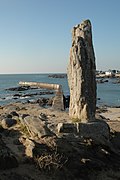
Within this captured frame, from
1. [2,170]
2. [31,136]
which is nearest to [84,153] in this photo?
[31,136]

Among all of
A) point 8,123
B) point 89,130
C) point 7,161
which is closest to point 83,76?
point 89,130

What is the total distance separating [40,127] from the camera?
16.1 meters

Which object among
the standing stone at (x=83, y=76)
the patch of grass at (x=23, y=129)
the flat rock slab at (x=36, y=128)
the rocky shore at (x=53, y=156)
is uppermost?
the standing stone at (x=83, y=76)

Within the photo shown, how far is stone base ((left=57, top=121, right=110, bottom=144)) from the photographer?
53.7 feet

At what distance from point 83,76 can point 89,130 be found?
435 centimetres

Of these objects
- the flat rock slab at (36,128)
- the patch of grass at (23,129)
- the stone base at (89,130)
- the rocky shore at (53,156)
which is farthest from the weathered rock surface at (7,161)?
the stone base at (89,130)

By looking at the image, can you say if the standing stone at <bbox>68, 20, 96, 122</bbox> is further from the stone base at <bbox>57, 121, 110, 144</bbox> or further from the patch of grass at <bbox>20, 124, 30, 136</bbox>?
the patch of grass at <bbox>20, 124, 30, 136</bbox>

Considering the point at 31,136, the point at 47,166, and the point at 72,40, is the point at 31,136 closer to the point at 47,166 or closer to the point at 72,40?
the point at 47,166

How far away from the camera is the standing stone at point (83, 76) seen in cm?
1972

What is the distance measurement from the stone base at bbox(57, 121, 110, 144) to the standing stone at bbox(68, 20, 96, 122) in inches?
90.2

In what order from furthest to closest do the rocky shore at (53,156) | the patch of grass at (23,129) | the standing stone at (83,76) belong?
1. the standing stone at (83,76)
2. the patch of grass at (23,129)
3. the rocky shore at (53,156)

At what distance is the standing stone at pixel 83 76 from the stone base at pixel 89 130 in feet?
7.52

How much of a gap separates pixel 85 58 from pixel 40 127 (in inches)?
249

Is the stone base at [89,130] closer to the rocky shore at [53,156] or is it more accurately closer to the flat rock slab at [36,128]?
the rocky shore at [53,156]
